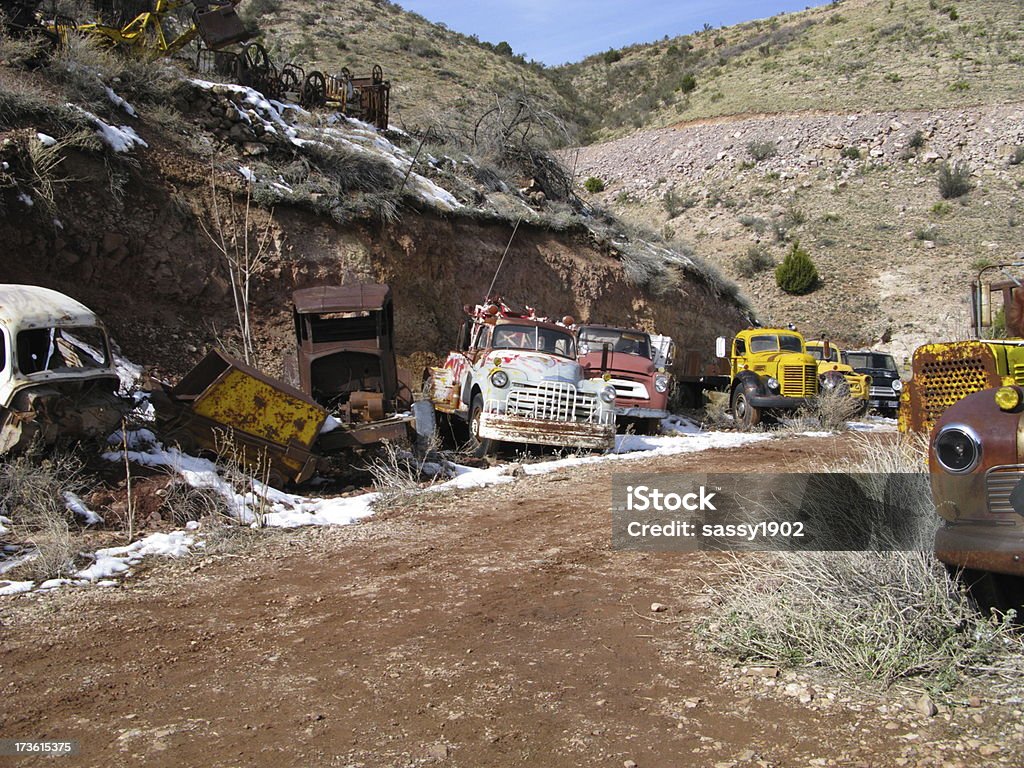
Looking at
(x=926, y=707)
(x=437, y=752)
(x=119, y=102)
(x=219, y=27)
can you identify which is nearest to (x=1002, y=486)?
(x=926, y=707)

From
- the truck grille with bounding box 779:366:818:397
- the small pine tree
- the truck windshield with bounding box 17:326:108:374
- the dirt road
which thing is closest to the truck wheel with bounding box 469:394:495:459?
the dirt road

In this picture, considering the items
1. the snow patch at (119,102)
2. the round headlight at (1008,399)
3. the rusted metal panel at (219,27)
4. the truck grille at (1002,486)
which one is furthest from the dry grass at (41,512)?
the rusted metal panel at (219,27)

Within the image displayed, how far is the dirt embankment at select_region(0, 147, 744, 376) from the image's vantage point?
13.6 metres

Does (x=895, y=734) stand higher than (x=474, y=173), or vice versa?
(x=474, y=173)

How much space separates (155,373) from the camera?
523 inches

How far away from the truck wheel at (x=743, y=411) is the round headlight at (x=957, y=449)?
43.3 feet

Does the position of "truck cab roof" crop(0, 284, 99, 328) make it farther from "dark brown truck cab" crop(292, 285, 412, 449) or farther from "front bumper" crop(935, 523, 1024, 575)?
"front bumper" crop(935, 523, 1024, 575)

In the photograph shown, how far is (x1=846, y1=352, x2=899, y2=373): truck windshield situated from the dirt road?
16747mm

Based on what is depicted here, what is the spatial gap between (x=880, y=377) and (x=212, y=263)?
51.6 feet

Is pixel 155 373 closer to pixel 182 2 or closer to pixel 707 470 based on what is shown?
pixel 707 470

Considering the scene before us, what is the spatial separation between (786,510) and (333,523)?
4.21 metres

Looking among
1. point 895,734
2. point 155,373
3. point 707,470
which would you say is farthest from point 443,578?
point 155,373

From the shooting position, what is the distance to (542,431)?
37.2ft

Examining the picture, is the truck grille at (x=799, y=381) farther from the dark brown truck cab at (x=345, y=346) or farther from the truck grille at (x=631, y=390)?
the dark brown truck cab at (x=345, y=346)
